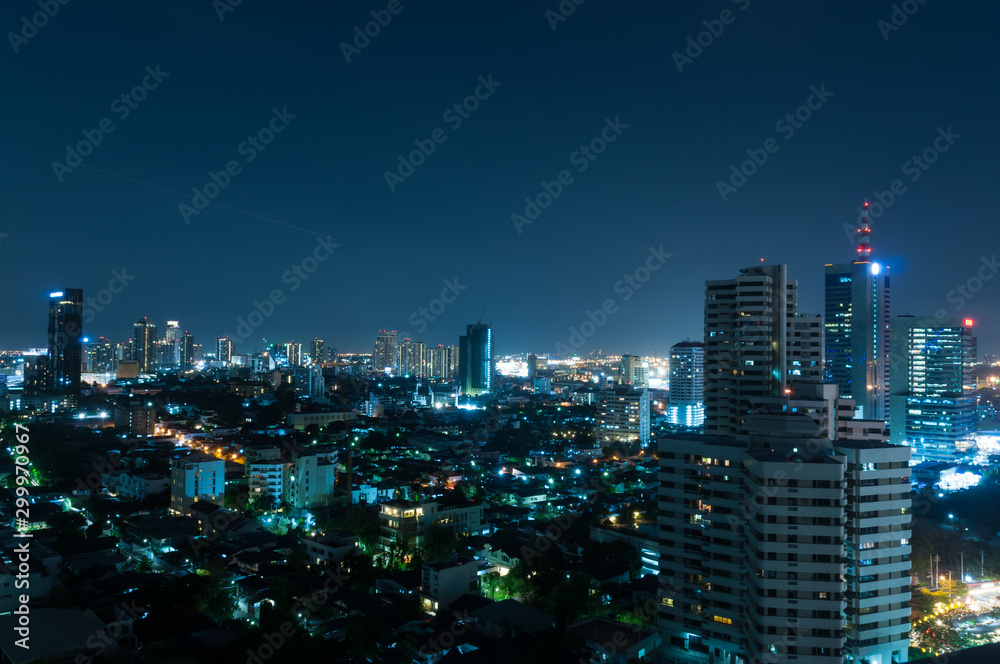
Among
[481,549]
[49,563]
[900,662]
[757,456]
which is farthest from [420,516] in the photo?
A: [900,662]

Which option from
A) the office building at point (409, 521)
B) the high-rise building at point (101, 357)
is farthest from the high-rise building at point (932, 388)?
the high-rise building at point (101, 357)

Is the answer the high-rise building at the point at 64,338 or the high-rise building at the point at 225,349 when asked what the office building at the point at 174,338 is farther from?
the high-rise building at the point at 64,338

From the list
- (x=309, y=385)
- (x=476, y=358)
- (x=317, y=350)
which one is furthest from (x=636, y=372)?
(x=317, y=350)

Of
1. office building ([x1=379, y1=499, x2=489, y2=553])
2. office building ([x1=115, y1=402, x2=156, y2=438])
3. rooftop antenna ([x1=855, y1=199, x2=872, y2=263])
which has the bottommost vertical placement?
office building ([x1=379, y1=499, x2=489, y2=553])

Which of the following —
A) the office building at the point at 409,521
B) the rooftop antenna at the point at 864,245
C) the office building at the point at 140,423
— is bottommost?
the office building at the point at 409,521

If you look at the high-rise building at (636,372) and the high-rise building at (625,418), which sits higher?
the high-rise building at (636,372)

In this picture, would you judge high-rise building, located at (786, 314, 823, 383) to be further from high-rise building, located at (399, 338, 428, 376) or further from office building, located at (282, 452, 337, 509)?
high-rise building, located at (399, 338, 428, 376)

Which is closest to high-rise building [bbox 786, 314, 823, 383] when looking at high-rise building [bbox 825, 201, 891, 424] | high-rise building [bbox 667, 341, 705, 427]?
high-rise building [bbox 825, 201, 891, 424]
